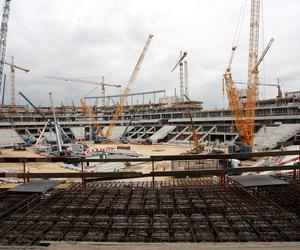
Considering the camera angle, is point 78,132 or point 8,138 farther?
point 78,132

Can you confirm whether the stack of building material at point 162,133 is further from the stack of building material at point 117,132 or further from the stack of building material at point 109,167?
the stack of building material at point 109,167

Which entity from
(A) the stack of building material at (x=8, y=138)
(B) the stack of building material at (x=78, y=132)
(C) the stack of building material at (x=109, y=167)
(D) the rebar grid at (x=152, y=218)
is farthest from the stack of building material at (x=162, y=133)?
(D) the rebar grid at (x=152, y=218)

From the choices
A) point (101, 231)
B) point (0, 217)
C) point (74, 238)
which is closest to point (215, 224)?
point (101, 231)

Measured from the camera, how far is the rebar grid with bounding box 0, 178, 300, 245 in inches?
181

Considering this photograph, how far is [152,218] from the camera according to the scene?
5590 mm

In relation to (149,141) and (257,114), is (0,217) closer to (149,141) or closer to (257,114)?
(149,141)

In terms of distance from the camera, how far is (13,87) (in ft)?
407

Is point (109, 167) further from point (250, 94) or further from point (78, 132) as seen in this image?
point (78, 132)

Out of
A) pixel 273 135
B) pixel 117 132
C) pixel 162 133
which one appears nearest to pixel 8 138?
pixel 117 132

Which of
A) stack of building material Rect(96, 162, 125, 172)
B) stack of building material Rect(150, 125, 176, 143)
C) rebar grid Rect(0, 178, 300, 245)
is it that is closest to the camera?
rebar grid Rect(0, 178, 300, 245)

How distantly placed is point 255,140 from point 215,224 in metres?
57.0

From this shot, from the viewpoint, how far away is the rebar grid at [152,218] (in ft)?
15.1

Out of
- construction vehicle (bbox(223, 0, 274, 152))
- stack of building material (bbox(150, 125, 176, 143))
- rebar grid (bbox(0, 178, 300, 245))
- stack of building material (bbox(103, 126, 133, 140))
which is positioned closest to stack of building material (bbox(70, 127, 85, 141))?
stack of building material (bbox(103, 126, 133, 140))

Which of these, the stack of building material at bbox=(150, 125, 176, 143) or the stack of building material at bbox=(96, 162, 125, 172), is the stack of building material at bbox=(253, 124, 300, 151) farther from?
the stack of building material at bbox=(96, 162, 125, 172)
